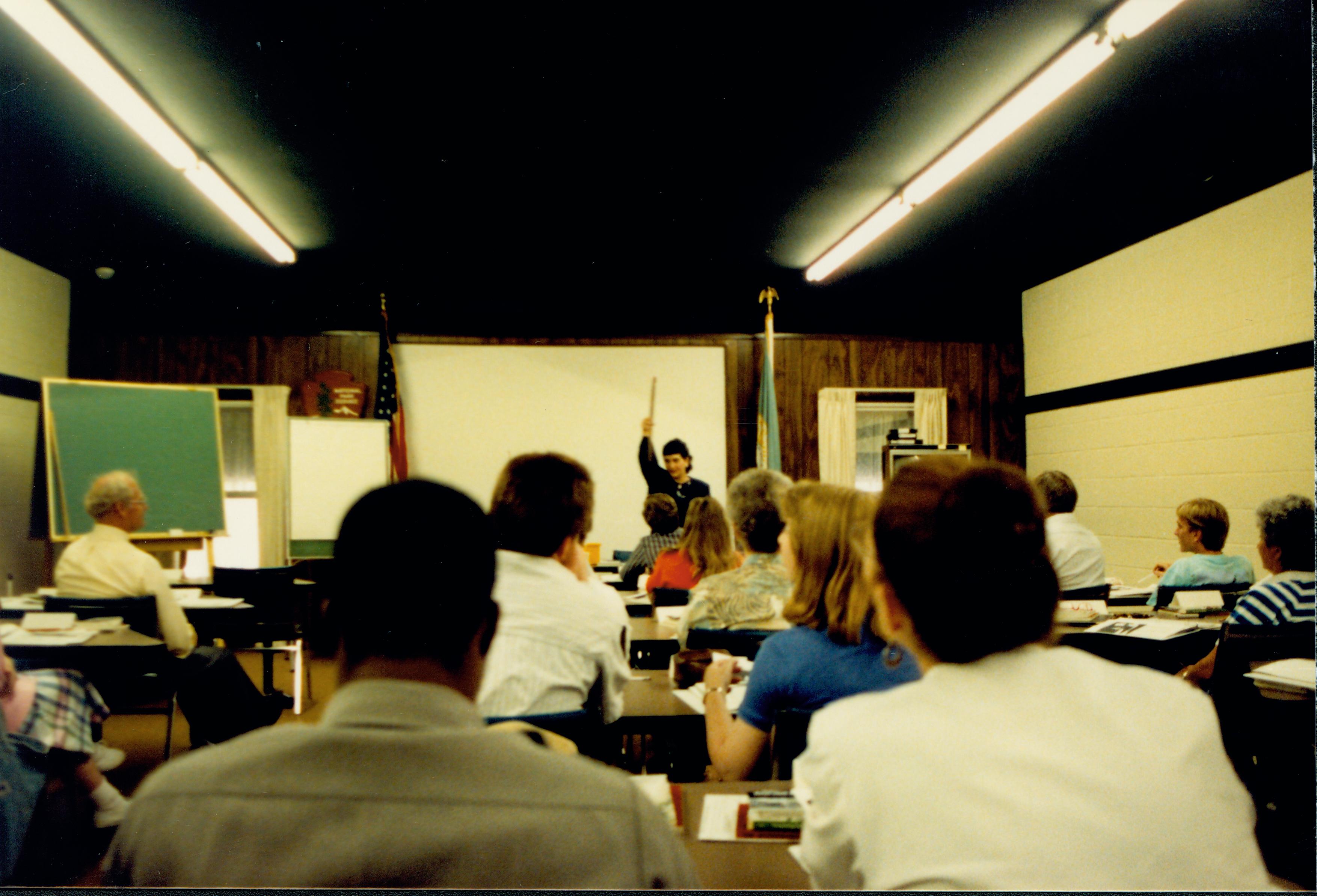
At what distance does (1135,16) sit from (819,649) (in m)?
3.02

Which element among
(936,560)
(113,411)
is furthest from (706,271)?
(936,560)

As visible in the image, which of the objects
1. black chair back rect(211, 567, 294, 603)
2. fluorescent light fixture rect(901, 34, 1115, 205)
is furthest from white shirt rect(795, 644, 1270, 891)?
black chair back rect(211, 567, 294, 603)

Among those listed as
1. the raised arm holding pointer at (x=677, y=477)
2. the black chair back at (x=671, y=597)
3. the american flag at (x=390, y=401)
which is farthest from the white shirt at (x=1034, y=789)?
the american flag at (x=390, y=401)

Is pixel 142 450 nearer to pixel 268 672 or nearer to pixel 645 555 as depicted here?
pixel 268 672

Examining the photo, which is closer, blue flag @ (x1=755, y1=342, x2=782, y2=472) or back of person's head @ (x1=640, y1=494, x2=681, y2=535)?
back of person's head @ (x1=640, y1=494, x2=681, y2=535)

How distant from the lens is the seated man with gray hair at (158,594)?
7.45ft

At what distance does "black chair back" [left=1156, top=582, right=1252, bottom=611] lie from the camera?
3.45m

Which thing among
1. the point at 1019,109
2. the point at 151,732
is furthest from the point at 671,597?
the point at 1019,109

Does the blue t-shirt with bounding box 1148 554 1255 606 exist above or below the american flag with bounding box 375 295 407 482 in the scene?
below

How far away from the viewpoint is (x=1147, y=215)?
492 cm

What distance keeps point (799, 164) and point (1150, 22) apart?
1.86 meters

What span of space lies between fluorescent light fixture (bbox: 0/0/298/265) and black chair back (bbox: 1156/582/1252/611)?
5223 mm

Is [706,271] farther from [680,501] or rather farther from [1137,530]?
[1137,530]

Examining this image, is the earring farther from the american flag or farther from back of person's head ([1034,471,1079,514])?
the american flag
